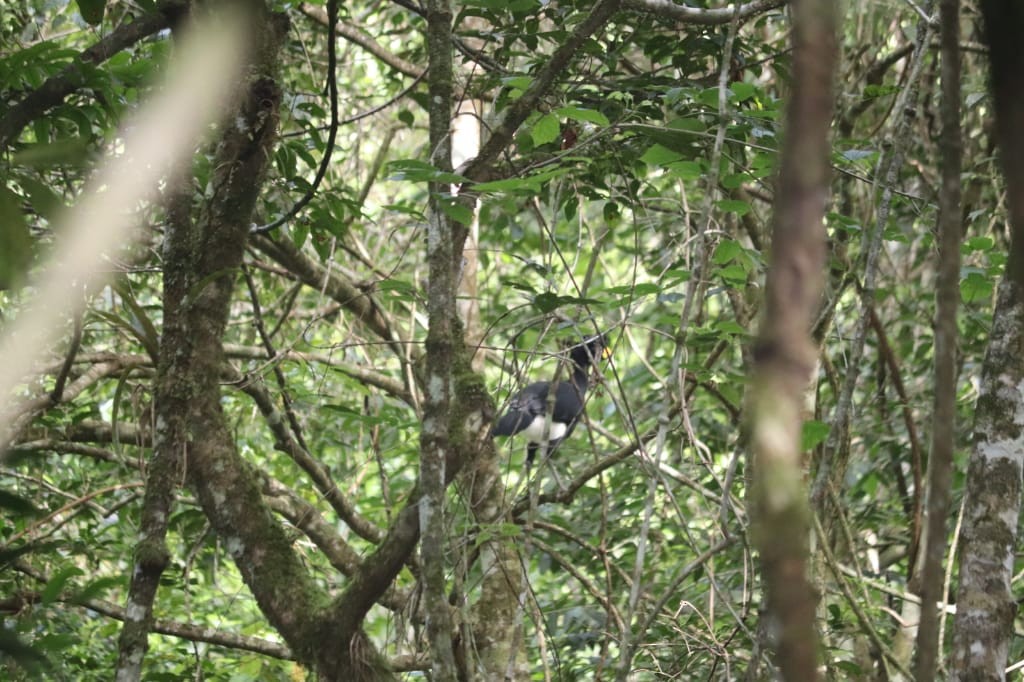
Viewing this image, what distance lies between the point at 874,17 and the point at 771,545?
11.9ft

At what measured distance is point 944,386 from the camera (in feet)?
2.08

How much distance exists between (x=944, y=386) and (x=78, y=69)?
2.03 meters

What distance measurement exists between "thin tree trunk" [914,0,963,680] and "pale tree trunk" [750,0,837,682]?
0.20 meters

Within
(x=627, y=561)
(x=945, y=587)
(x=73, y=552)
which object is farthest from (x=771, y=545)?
(x=627, y=561)

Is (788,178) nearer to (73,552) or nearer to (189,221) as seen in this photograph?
(189,221)

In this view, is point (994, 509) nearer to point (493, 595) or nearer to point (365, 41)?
point (493, 595)

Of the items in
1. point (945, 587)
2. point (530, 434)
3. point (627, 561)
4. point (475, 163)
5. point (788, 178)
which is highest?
point (530, 434)

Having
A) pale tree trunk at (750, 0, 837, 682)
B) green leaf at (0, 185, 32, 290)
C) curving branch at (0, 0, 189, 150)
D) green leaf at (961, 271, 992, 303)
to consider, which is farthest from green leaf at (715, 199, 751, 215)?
pale tree trunk at (750, 0, 837, 682)

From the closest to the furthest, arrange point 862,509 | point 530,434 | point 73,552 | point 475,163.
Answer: point 475,163 → point 73,552 → point 862,509 → point 530,434

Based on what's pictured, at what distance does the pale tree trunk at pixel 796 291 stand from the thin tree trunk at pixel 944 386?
20cm

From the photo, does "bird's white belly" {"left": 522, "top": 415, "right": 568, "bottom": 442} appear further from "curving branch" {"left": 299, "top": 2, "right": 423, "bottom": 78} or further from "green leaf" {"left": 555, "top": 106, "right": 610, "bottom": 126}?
"green leaf" {"left": 555, "top": 106, "right": 610, "bottom": 126}

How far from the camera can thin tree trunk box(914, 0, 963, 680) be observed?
2.01 ft

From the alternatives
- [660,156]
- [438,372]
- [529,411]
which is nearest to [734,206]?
[660,156]

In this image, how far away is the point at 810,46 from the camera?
15.8 inches
